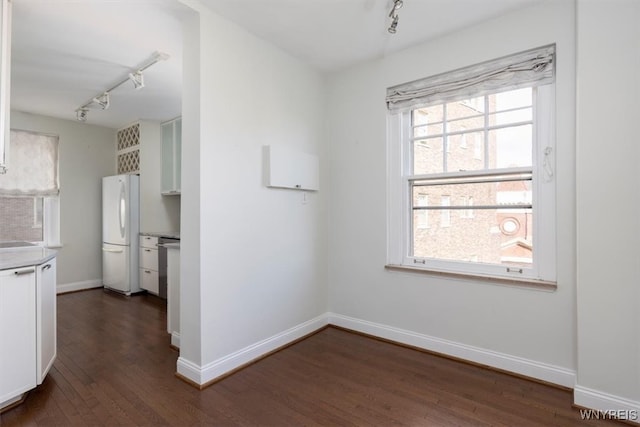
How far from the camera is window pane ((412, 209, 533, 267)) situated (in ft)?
8.04

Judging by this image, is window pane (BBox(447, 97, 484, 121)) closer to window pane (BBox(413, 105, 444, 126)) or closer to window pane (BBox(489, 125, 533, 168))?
window pane (BBox(413, 105, 444, 126))

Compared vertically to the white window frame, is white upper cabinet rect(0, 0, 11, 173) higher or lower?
higher

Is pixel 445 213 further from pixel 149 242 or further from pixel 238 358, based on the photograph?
pixel 149 242

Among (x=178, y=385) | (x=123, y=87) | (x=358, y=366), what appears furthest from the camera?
(x=123, y=87)

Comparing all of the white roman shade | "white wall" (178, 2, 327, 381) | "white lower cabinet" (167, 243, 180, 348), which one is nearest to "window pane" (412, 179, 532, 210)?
the white roman shade

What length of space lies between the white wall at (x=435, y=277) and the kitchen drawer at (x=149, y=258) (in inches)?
103

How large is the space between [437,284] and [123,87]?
3876mm

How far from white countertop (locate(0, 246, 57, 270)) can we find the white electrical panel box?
160cm

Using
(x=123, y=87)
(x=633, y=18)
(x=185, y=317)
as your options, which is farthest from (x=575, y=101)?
(x=123, y=87)

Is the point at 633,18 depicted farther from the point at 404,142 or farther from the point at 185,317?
the point at 185,317

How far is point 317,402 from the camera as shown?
2070mm

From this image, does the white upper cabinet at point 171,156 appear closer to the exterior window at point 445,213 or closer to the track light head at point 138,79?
the track light head at point 138,79

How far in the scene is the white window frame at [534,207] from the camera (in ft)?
7.51

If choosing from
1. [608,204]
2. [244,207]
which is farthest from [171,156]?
[608,204]
